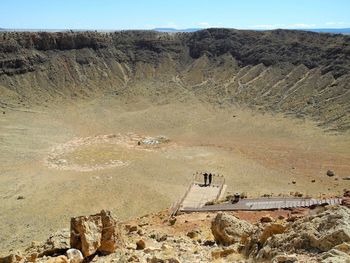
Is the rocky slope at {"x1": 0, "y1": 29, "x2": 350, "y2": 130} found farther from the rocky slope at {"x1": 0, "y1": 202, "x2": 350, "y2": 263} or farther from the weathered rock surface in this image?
the weathered rock surface

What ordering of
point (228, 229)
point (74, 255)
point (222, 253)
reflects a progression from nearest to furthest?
point (222, 253) < point (74, 255) < point (228, 229)

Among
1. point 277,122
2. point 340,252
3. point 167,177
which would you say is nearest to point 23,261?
point 340,252

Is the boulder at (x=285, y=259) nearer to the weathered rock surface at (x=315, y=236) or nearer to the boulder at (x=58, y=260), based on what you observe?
the weathered rock surface at (x=315, y=236)

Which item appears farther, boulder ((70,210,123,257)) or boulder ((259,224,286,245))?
boulder ((70,210,123,257))

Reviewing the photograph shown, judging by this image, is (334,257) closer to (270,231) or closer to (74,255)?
(270,231)

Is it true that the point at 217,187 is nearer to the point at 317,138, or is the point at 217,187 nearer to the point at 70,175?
the point at 70,175

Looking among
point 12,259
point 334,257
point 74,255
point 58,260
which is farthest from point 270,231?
point 12,259

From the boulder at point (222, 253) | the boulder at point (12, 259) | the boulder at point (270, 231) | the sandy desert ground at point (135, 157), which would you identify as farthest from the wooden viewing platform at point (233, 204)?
the boulder at point (270, 231)

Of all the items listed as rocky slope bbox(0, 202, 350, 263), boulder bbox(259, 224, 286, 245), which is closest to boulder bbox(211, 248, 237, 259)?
rocky slope bbox(0, 202, 350, 263)
